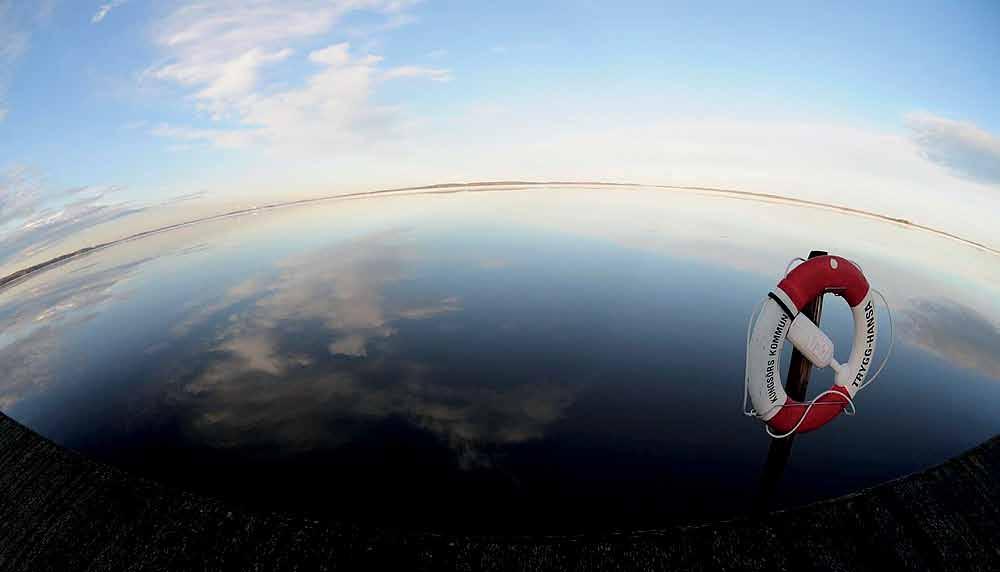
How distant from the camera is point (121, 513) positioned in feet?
15.0

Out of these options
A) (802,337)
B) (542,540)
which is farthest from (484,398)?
(802,337)

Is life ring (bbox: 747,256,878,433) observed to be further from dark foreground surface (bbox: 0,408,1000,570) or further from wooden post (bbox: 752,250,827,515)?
dark foreground surface (bbox: 0,408,1000,570)

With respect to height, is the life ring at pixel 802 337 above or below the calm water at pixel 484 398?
above

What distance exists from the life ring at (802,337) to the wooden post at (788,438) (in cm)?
13

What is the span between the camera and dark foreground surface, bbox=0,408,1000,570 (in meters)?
3.62

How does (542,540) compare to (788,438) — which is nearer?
(542,540)

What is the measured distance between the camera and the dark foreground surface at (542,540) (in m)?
3.62

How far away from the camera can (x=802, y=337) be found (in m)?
3.87

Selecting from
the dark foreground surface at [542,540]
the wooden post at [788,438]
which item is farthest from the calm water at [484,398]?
the dark foreground surface at [542,540]

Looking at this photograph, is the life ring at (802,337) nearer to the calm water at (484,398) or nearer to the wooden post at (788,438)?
the wooden post at (788,438)

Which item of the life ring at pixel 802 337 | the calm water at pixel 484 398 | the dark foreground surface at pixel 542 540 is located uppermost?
the life ring at pixel 802 337

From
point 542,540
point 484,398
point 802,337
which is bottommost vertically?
point 484,398

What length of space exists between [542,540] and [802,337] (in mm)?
3229

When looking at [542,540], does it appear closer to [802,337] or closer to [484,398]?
[802,337]
